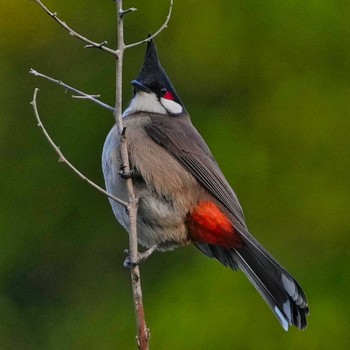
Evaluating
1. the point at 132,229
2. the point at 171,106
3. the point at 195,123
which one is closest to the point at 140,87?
the point at 171,106

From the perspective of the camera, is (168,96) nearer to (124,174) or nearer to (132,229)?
(124,174)

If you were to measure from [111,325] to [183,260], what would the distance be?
26.8 inches

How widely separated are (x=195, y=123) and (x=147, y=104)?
431 cm

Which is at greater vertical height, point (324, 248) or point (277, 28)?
point (277, 28)

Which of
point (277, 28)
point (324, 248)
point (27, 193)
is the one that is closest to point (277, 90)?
point (277, 28)

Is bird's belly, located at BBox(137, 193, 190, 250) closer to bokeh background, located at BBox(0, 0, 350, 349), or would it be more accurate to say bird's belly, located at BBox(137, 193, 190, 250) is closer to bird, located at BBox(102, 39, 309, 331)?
bird, located at BBox(102, 39, 309, 331)

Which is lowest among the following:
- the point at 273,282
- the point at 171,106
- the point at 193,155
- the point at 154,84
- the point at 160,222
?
the point at 273,282

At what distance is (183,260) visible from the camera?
10.2 meters

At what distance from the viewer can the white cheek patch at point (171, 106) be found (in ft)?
19.7

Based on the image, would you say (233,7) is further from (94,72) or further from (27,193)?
(27,193)

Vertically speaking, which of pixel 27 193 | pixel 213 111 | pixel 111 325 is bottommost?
pixel 111 325

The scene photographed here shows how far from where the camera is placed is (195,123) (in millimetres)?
10242

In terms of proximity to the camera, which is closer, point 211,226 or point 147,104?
point 211,226

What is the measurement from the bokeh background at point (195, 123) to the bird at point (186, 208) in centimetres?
421
